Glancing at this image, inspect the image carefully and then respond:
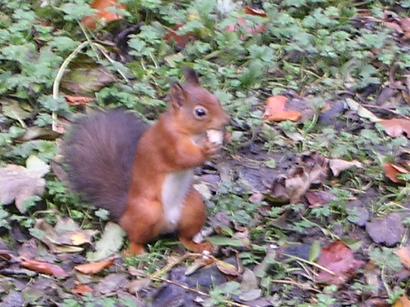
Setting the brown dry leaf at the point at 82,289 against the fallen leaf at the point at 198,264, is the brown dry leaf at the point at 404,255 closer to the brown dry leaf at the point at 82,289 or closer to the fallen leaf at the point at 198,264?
the fallen leaf at the point at 198,264

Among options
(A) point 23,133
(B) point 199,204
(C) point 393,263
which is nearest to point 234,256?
(B) point 199,204

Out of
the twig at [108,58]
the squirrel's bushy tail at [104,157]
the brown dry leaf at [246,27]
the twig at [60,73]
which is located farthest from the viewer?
the brown dry leaf at [246,27]

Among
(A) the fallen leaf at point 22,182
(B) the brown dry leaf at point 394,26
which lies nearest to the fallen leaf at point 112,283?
(A) the fallen leaf at point 22,182

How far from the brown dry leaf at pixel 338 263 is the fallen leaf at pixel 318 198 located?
11.4 inches

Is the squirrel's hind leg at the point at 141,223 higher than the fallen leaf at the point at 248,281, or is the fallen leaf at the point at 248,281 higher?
the squirrel's hind leg at the point at 141,223

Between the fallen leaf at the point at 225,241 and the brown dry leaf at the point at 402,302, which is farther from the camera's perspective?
the fallen leaf at the point at 225,241

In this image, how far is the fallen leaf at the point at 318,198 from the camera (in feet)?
15.5

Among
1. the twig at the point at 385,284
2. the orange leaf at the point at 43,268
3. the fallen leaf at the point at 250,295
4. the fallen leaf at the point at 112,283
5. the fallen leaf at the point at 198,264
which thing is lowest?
the orange leaf at the point at 43,268

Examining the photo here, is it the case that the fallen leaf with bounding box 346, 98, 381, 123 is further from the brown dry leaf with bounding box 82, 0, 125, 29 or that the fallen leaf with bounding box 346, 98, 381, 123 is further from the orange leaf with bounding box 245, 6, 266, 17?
the brown dry leaf with bounding box 82, 0, 125, 29

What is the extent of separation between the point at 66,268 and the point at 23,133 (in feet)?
3.01

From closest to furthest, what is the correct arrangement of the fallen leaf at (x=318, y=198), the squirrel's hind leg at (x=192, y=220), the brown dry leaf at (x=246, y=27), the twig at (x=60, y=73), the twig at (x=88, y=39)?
the squirrel's hind leg at (x=192, y=220)
the fallen leaf at (x=318, y=198)
the twig at (x=60, y=73)
the twig at (x=88, y=39)
the brown dry leaf at (x=246, y=27)

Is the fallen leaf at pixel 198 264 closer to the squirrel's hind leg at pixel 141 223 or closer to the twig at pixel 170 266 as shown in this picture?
the twig at pixel 170 266

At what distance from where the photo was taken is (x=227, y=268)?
4.25 m

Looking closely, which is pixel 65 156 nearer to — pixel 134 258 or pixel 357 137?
pixel 134 258
